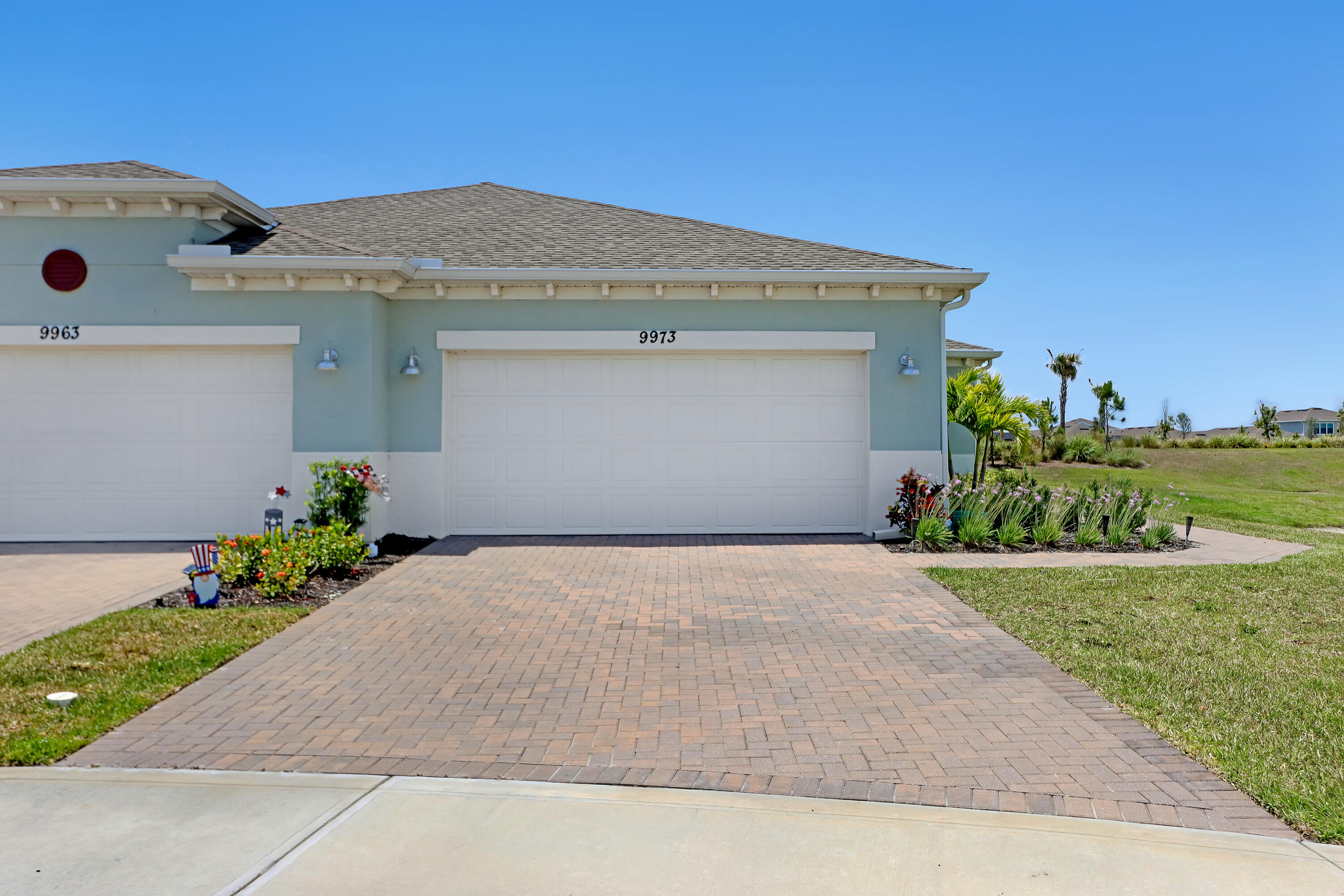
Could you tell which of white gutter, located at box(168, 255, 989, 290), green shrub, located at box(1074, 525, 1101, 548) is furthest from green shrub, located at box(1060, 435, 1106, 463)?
white gutter, located at box(168, 255, 989, 290)

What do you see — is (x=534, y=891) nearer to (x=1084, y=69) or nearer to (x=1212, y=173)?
(x=1084, y=69)

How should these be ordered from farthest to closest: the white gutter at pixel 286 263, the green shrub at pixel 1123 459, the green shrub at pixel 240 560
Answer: the green shrub at pixel 1123 459 → the white gutter at pixel 286 263 → the green shrub at pixel 240 560

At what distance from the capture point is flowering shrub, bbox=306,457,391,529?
10250 mm

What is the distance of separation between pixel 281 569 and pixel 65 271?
Answer: 6251 millimetres

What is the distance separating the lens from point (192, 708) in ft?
17.0

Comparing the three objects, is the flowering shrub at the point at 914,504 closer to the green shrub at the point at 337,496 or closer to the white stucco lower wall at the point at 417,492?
the white stucco lower wall at the point at 417,492

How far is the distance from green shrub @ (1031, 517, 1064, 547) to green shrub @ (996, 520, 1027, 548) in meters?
0.17

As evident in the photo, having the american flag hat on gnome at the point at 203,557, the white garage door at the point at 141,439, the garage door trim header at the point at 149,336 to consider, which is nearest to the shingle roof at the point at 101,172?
the garage door trim header at the point at 149,336

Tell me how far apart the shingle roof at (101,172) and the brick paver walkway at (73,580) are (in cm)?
482

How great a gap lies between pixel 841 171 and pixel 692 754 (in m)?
12.8

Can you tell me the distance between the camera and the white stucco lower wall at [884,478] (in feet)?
39.7

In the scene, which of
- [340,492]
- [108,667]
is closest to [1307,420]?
[340,492]

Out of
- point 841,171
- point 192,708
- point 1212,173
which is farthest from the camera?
point 1212,173

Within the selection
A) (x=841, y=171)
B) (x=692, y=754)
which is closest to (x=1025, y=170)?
(x=841, y=171)
